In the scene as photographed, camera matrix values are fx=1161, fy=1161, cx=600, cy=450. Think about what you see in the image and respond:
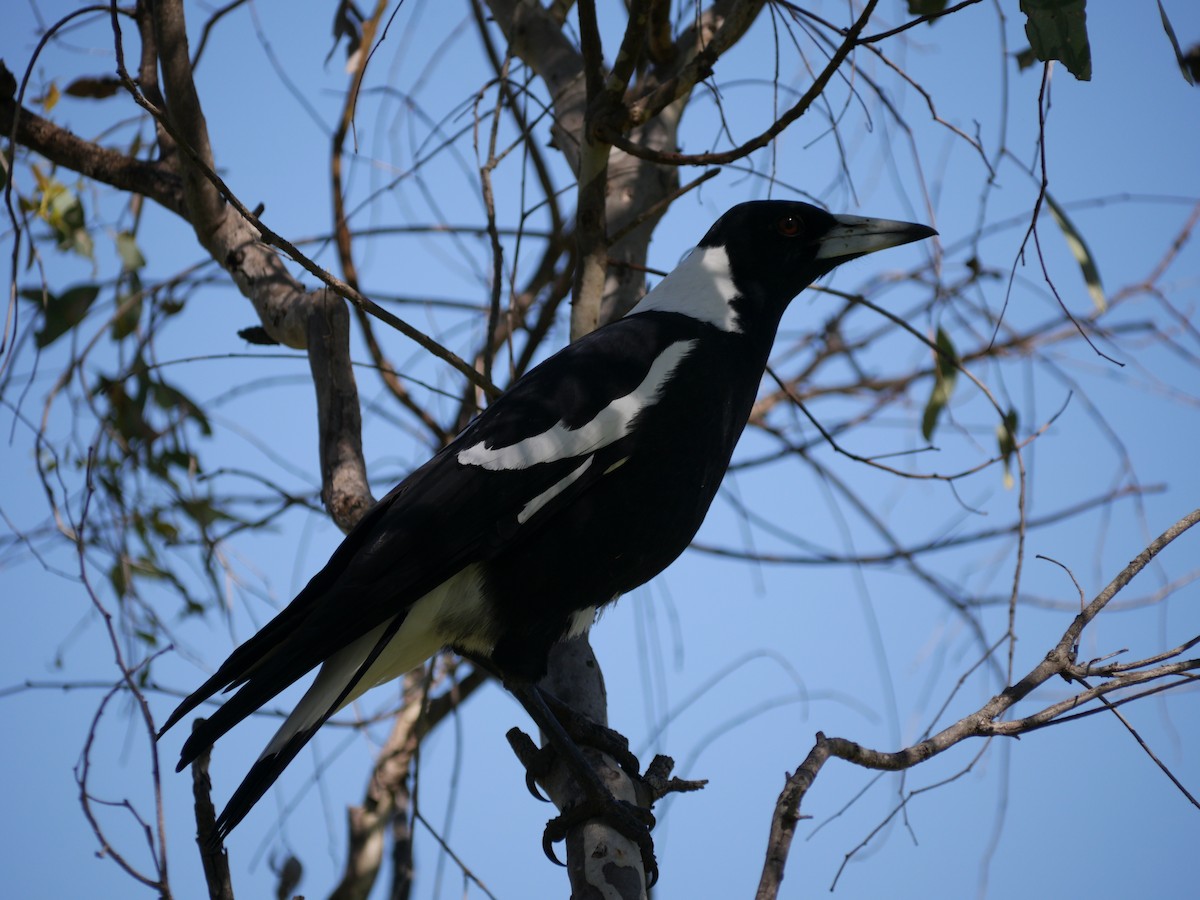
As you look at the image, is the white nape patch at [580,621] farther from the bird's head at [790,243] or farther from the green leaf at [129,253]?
the green leaf at [129,253]

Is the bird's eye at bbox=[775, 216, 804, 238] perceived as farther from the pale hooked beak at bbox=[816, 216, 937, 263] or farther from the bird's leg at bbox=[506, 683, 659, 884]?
the bird's leg at bbox=[506, 683, 659, 884]

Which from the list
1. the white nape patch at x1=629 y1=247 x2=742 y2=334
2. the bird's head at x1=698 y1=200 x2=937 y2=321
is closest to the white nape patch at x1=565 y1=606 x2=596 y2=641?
the white nape patch at x1=629 y1=247 x2=742 y2=334

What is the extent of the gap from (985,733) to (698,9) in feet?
4.31

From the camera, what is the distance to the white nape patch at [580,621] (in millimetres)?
1828

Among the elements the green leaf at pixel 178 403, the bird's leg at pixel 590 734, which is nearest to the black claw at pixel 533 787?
the bird's leg at pixel 590 734

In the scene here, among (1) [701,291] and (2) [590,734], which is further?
(1) [701,291]

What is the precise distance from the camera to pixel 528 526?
1.74 meters

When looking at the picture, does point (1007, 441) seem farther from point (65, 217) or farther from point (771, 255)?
point (65, 217)

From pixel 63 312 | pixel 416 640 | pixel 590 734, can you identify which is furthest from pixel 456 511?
pixel 63 312

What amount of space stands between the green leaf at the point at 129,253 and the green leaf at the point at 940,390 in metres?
1.83

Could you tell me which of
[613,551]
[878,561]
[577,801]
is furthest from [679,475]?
[878,561]

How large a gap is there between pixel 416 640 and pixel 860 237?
109cm

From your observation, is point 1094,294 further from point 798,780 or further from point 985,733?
point 798,780

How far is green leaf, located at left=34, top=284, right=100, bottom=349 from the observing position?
245 centimetres
